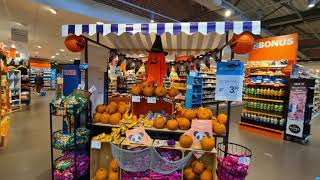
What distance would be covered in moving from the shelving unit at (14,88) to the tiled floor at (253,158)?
3460 mm

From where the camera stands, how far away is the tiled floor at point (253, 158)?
344 cm

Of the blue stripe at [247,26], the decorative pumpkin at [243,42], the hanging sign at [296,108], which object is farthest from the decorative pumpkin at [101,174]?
the hanging sign at [296,108]

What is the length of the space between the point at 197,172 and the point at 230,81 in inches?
46.3

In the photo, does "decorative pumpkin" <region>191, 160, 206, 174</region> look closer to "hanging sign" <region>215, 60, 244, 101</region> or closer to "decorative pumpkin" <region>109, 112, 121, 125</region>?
"hanging sign" <region>215, 60, 244, 101</region>

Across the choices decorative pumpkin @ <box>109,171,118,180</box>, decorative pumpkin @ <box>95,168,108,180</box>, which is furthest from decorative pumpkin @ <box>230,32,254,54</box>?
decorative pumpkin @ <box>95,168,108,180</box>

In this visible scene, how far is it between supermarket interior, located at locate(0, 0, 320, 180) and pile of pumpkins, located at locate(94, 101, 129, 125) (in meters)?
0.01

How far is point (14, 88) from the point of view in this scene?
9.11 m

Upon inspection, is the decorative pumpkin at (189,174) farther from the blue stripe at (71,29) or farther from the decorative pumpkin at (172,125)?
the blue stripe at (71,29)

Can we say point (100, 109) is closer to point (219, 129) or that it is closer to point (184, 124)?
point (184, 124)

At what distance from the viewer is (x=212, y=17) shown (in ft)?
27.1

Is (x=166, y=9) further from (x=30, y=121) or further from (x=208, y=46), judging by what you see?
(x=30, y=121)

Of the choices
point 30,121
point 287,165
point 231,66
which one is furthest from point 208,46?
point 30,121

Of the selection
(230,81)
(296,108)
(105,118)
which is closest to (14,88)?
(105,118)

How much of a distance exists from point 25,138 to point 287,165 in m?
5.98
